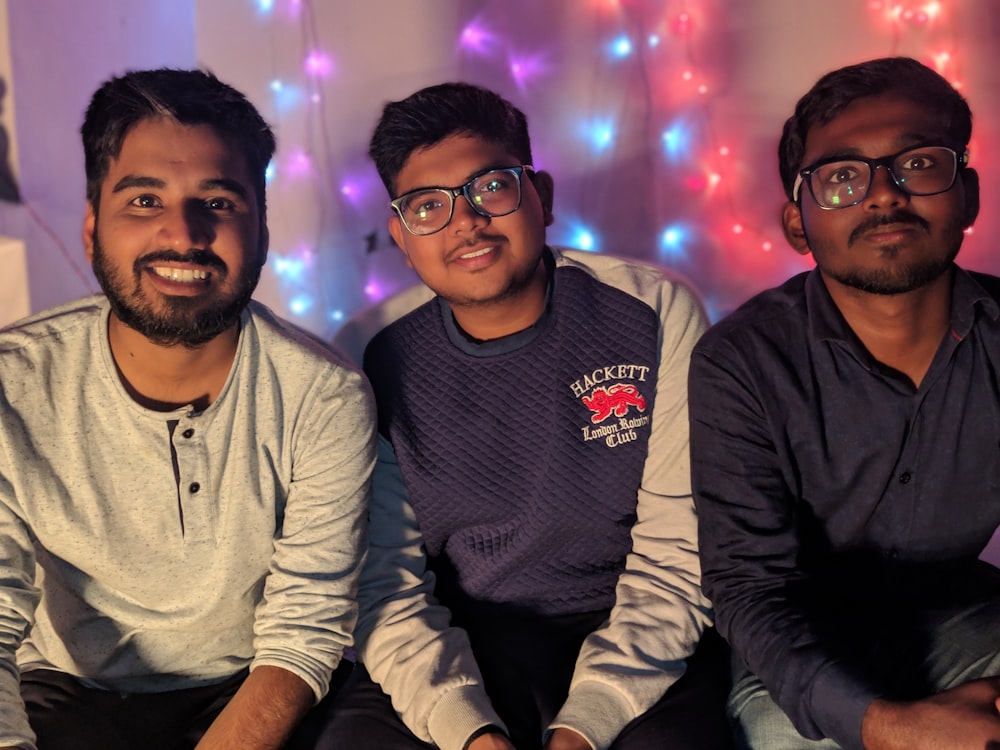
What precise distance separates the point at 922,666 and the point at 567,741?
0.70 metres

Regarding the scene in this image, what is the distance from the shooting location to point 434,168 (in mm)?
1995

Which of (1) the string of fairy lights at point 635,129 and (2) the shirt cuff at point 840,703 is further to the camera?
(1) the string of fairy lights at point 635,129

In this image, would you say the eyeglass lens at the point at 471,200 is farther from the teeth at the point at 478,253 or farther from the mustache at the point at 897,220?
the mustache at the point at 897,220

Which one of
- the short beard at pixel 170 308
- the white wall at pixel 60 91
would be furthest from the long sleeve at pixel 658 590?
the white wall at pixel 60 91

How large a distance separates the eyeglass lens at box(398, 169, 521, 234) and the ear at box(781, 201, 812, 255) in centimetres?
57

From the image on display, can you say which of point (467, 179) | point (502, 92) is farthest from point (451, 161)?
point (502, 92)

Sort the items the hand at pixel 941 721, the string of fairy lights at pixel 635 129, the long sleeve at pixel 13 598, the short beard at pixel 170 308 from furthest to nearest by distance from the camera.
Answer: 1. the string of fairy lights at pixel 635 129
2. the short beard at pixel 170 308
3. the long sleeve at pixel 13 598
4. the hand at pixel 941 721

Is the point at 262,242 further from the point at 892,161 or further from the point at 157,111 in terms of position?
the point at 892,161

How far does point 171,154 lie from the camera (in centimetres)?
178

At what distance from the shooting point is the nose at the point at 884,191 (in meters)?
1.72

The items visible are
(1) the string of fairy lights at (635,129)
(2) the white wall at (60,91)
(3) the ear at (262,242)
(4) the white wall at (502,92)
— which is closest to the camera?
(3) the ear at (262,242)

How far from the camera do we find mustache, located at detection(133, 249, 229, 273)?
5.65 ft

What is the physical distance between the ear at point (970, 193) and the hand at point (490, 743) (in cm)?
132

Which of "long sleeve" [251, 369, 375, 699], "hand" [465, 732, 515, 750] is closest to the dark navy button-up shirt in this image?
"hand" [465, 732, 515, 750]
